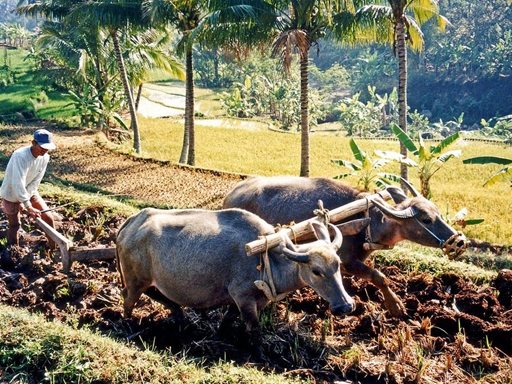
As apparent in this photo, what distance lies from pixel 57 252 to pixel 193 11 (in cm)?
861

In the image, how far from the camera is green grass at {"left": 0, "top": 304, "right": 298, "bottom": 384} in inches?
179

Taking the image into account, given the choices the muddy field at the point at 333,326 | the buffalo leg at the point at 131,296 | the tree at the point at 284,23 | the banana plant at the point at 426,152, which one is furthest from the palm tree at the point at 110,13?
the buffalo leg at the point at 131,296

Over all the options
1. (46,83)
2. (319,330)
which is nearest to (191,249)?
(319,330)

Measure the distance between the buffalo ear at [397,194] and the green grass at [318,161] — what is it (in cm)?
427

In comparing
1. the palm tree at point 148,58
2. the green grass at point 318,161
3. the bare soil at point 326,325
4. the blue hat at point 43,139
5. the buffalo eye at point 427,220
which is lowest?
the green grass at point 318,161

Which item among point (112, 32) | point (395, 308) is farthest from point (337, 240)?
point (112, 32)

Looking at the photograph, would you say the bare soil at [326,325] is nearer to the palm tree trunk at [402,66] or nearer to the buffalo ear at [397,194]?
the buffalo ear at [397,194]

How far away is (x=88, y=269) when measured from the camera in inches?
274

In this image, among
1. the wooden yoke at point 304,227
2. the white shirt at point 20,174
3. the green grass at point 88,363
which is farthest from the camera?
the white shirt at point 20,174

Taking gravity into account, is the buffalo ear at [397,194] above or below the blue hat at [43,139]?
below

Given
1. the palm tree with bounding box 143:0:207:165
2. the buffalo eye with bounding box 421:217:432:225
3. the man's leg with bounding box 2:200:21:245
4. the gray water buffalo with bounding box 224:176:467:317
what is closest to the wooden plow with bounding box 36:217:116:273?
the man's leg with bounding box 2:200:21:245

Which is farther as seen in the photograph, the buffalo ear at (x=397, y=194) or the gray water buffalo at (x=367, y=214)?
the buffalo ear at (x=397, y=194)

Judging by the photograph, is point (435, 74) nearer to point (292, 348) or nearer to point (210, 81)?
point (210, 81)

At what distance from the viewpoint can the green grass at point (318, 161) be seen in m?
12.2
